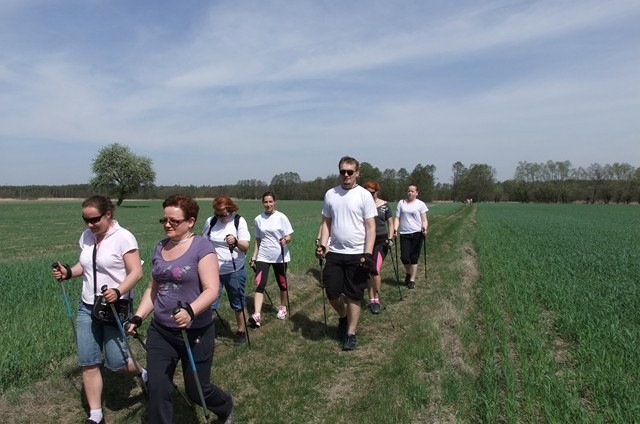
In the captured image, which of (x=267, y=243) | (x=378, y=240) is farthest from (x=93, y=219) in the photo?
(x=378, y=240)

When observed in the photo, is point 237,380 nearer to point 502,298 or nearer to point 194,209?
point 194,209

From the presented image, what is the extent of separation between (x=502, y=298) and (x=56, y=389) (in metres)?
7.04

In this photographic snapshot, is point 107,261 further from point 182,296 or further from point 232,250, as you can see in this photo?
point 232,250

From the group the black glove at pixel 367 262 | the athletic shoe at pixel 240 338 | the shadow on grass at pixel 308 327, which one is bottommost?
the shadow on grass at pixel 308 327

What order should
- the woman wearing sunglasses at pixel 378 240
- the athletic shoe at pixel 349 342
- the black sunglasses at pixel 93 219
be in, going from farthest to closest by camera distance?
the woman wearing sunglasses at pixel 378 240 < the athletic shoe at pixel 349 342 < the black sunglasses at pixel 93 219

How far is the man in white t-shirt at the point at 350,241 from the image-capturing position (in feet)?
17.7

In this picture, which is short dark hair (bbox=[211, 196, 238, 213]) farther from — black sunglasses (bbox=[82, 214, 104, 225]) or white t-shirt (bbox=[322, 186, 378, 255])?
black sunglasses (bbox=[82, 214, 104, 225])

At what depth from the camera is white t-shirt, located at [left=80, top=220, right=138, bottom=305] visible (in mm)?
3744

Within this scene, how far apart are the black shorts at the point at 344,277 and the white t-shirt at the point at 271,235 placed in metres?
1.41

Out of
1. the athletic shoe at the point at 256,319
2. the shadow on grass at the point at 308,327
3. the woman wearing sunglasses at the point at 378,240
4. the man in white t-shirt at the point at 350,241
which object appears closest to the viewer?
the man in white t-shirt at the point at 350,241

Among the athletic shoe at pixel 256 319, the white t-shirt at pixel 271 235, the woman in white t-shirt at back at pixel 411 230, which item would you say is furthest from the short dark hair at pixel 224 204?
the woman in white t-shirt at back at pixel 411 230

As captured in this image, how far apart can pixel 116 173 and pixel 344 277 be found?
73748 millimetres

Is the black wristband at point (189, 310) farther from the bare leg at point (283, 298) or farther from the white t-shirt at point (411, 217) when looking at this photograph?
the white t-shirt at point (411, 217)

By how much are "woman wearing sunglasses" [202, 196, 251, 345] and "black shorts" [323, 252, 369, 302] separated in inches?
49.1
